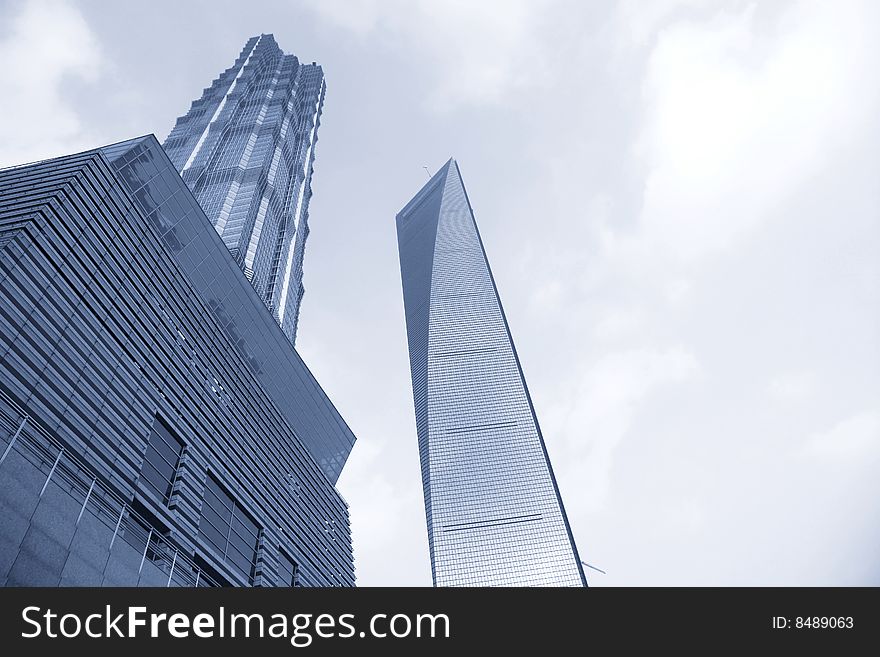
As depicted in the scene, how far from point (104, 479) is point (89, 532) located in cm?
601

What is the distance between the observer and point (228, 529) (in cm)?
5319

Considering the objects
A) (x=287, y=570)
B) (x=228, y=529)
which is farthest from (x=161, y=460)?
(x=287, y=570)

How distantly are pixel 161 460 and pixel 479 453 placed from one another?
4480 inches

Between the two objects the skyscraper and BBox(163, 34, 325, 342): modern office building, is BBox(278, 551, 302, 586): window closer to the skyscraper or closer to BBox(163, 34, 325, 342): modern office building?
BBox(163, 34, 325, 342): modern office building

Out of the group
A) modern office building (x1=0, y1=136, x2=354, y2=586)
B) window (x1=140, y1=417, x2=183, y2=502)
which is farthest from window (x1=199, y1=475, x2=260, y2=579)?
window (x1=140, y1=417, x2=183, y2=502)

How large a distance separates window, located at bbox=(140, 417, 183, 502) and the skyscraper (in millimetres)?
96816

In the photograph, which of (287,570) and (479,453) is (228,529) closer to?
(287,570)

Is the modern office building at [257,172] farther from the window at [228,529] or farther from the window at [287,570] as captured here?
the window at [228,529]

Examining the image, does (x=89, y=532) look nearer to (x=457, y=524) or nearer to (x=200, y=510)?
(x=200, y=510)

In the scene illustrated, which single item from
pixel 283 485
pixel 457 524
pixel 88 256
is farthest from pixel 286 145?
pixel 88 256

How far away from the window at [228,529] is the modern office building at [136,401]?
7.7 inches
